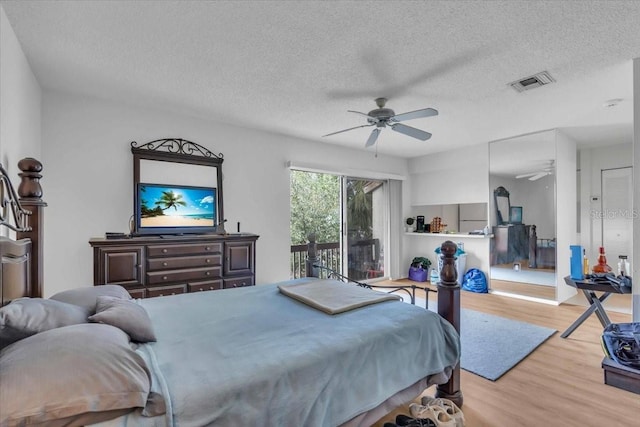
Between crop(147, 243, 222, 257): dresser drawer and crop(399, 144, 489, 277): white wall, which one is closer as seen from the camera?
crop(147, 243, 222, 257): dresser drawer

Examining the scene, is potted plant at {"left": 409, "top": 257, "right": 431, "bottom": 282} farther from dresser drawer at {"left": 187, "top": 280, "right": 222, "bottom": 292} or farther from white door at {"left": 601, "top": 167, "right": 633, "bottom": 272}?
dresser drawer at {"left": 187, "top": 280, "right": 222, "bottom": 292}

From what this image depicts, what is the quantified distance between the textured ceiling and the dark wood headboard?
1027 mm

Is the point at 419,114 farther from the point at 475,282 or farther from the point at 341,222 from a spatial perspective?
the point at 475,282

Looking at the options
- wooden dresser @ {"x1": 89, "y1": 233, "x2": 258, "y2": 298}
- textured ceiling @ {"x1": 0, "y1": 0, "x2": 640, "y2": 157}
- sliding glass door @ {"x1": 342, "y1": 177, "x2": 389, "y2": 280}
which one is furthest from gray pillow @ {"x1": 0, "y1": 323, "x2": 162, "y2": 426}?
sliding glass door @ {"x1": 342, "y1": 177, "x2": 389, "y2": 280}

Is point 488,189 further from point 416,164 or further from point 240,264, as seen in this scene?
point 240,264

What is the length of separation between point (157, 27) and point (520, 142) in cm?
495

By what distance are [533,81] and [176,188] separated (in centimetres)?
380

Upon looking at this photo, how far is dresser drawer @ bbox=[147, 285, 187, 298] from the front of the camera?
9.98 feet

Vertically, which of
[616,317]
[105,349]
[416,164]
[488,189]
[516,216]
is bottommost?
[616,317]

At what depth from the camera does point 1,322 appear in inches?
41.8

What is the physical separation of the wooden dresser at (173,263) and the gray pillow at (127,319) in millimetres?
1557

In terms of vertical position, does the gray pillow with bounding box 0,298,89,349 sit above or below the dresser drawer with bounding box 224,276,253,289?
above

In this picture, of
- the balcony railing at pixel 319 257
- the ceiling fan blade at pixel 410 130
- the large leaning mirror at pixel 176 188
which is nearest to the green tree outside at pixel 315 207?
the balcony railing at pixel 319 257

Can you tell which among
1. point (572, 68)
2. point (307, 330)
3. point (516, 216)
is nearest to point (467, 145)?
point (516, 216)
